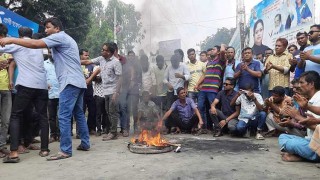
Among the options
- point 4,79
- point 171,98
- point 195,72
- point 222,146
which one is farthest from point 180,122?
point 4,79

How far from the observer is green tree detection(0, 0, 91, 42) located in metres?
19.2

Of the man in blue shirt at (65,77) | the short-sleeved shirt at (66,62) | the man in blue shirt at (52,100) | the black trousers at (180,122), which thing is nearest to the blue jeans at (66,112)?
the man in blue shirt at (65,77)

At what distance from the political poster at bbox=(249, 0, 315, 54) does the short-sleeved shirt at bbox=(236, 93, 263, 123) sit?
3.88 m

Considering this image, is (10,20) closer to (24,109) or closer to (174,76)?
(174,76)

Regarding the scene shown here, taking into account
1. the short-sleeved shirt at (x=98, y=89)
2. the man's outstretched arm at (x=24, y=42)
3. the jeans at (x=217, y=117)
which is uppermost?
the man's outstretched arm at (x=24, y=42)

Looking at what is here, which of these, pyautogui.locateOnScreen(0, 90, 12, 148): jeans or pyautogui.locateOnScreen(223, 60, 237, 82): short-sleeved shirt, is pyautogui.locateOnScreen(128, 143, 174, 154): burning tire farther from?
pyautogui.locateOnScreen(223, 60, 237, 82): short-sleeved shirt

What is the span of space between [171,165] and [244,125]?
3.09 m

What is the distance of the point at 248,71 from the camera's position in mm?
7020

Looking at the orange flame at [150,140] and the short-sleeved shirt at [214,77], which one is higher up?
the short-sleeved shirt at [214,77]

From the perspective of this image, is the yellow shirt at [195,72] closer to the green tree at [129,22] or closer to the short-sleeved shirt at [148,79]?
the short-sleeved shirt at [148,79]

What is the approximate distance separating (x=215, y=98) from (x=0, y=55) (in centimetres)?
471

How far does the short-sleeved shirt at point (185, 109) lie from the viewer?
770cm

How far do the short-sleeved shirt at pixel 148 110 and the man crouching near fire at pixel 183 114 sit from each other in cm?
39

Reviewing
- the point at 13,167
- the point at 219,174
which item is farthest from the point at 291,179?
the point at 13,167
